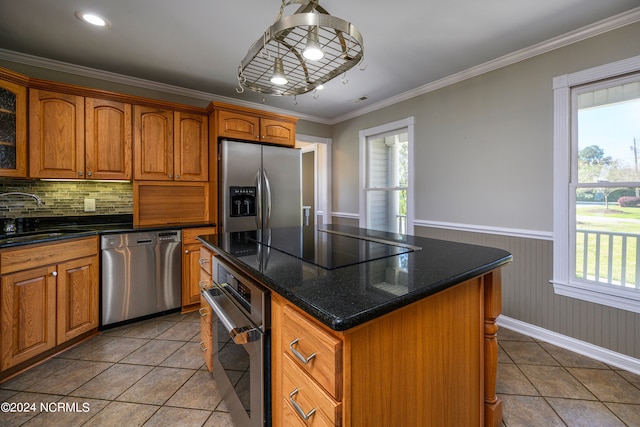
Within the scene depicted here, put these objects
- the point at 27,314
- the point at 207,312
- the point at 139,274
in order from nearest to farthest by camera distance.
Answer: the point at 207,312 < the point at 27,314 < the point at 139,274

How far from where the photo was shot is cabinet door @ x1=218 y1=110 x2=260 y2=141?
303cm

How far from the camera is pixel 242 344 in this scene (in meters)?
1.16

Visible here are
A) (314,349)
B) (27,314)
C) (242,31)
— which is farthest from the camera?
(242,31)

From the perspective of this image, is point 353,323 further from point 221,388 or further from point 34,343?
point 34,343

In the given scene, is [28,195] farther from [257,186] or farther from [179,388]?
[179,388]

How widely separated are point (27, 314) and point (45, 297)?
0.45 feet

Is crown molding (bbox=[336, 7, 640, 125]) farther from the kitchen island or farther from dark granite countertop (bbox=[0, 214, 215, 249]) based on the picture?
dark granite countertop (bbox=[0, 214, 215, 249])

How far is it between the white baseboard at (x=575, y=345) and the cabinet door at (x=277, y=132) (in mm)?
3031

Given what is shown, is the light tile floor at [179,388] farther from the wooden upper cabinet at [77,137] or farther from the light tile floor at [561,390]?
the wooden upper cabinet at [77,137]

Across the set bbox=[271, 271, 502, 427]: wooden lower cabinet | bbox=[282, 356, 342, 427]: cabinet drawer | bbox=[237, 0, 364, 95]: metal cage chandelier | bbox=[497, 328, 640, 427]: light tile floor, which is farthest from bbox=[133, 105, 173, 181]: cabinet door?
bbox=[497, 328, 640, 427]: light tile floor

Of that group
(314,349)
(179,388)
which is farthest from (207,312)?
(314,349)

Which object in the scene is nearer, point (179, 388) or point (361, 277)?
point (361, 277)

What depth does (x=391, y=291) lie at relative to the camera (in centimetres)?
81

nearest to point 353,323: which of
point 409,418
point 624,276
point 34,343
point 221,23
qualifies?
point 409,418
